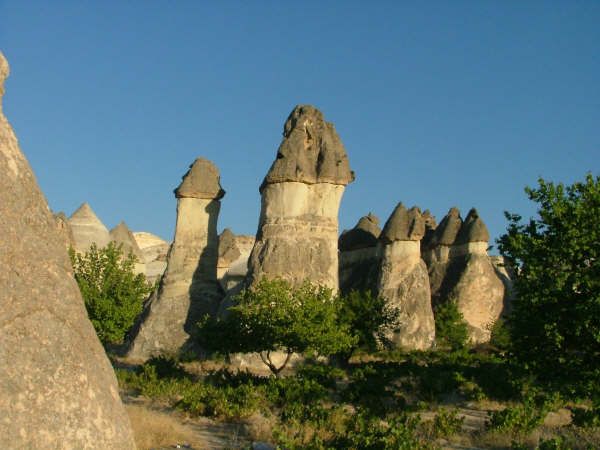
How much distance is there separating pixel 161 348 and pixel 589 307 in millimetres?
15224

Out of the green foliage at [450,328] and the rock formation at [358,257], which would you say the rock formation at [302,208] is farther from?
the rock formation at [358,257]

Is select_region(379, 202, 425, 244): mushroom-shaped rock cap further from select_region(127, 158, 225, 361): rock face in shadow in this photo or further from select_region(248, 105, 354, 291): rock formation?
select_region(127, 158, 225, 361): rock face in shadow

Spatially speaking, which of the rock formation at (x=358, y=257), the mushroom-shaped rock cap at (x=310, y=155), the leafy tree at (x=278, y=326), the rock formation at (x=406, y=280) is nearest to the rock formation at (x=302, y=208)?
the mushroom-shaped rock cap at (x=310, y=155)

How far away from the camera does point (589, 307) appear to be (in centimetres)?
903

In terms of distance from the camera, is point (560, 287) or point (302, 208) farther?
point (302, 208)

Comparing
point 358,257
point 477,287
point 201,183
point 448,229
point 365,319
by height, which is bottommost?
point 365,319

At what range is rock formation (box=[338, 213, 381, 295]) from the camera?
30156mm

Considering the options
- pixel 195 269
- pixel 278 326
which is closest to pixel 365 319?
pixel 278 326

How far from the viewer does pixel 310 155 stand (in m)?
21.6

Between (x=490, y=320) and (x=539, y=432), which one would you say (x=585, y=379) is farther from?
(x=490, y=320)

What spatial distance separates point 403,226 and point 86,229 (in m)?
14.4

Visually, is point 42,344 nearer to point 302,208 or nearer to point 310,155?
point 302,208

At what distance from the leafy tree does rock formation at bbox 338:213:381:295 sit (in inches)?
558

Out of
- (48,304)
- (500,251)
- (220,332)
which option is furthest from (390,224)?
(48,304)
